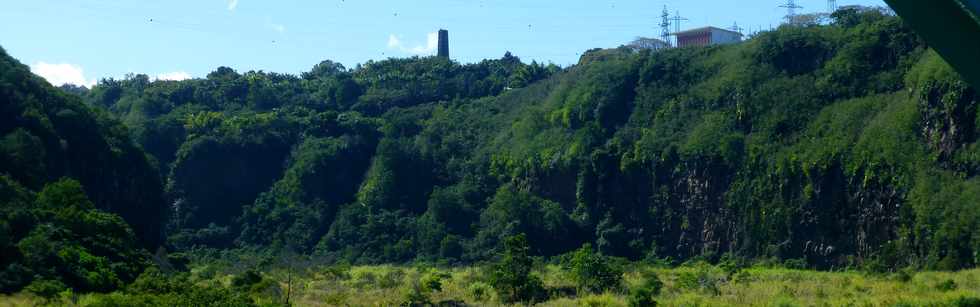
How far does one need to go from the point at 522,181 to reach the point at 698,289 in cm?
2464

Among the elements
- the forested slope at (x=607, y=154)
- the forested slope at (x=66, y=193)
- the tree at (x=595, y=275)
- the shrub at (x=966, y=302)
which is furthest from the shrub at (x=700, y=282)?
the forested slope at (x=66, y=193)

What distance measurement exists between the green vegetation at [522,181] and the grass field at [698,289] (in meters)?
0.19

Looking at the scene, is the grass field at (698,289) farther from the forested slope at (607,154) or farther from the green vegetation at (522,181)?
the forested slope at (607,154)

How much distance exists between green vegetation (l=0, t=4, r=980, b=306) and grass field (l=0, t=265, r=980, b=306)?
19 cm

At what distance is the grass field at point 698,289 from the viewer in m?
25.8

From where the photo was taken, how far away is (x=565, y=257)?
44375mm

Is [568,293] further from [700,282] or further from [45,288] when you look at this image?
[45,288]

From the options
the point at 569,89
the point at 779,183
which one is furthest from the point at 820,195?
the point at 569,89

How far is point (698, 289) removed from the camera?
101ft

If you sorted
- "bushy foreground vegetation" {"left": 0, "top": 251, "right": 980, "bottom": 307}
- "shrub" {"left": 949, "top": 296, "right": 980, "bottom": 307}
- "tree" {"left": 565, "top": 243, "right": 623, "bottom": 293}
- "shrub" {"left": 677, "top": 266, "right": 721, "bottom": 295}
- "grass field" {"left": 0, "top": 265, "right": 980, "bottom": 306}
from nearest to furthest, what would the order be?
"shrub" {"left": 949, "top": 296, "right": 980, "bottom": 307} < "bushy foreground vegetation" {"left": 0, "top": 251, "right": 980, "bottom": 307} < "grass field" {"left": 0, "top": 265, "right": 980, "bottom": 306} < "shrub" {"left": 677, "top": 266, "right": 721, "bottom": 295} < "tree" {"left": 565, "top": 243, "right": 623, "bottom": 293}

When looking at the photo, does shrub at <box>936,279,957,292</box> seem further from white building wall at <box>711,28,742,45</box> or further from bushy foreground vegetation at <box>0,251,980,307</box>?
white building wall at <box>711,28,742,45</box>

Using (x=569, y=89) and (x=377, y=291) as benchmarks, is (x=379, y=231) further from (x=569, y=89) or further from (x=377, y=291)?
(x=377, y=291)

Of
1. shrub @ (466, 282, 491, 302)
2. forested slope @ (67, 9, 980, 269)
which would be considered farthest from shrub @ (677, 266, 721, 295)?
forested slope @ (67, 9, 980, 269)

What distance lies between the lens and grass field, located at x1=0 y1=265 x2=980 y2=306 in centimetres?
2584
